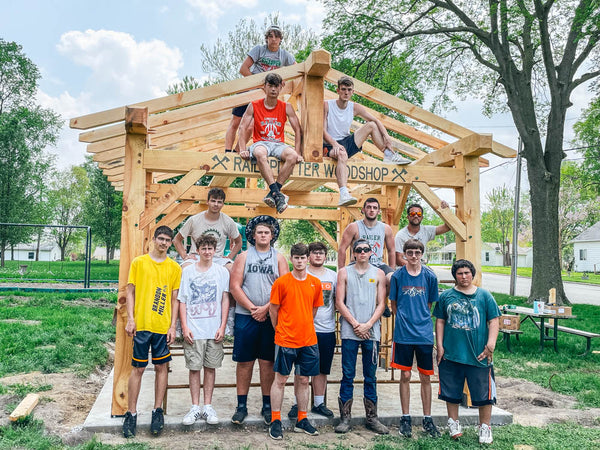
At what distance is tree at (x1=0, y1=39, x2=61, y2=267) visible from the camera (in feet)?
83.6

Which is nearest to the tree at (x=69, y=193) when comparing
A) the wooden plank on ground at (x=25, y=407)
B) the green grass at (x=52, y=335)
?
the green grass at (x=52, y=335)

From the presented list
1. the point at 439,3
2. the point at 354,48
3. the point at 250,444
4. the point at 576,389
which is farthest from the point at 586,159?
the point at 250,444

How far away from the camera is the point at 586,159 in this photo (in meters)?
19.5

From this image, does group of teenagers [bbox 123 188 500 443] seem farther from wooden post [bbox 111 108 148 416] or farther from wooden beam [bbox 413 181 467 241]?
wooden beam [bbox 413 181 467 241]

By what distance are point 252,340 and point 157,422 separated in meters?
1.03

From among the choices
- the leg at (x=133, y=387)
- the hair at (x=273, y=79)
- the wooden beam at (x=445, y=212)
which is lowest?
the leg at (x=133, y=387)

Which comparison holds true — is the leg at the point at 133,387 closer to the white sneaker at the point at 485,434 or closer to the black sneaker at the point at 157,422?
the black sneaker at the point at 157,422

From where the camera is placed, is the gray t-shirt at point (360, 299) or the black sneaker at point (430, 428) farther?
the gray t-shirt at point (360, 299)

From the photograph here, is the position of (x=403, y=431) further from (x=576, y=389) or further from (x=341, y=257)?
(x=576, y=389)

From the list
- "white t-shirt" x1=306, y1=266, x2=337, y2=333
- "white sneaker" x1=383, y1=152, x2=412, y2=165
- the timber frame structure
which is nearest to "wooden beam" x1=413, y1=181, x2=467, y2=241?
the timber frame structure

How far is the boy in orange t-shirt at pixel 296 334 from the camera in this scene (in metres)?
3.85

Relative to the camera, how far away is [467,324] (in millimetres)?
3873

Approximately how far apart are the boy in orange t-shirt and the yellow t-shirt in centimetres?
91

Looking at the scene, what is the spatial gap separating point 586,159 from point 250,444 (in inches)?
822
